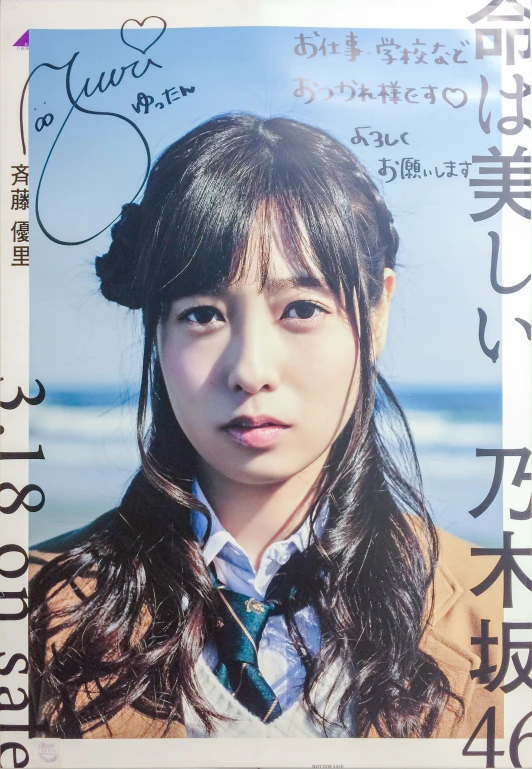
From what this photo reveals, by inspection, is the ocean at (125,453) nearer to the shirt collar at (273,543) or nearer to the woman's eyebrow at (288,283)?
the shirt collar at (273,543)

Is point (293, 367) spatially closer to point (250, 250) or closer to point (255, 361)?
point (255, 361)

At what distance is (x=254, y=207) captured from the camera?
121 cm

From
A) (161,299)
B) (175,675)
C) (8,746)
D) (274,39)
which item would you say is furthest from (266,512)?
(274,39)

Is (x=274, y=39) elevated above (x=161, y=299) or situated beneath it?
elevated above

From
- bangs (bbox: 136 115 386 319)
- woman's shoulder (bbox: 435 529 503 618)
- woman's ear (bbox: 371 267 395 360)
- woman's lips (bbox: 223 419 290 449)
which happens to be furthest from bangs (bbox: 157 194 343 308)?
woman's shoulder (bbox: 435 529 503 618)

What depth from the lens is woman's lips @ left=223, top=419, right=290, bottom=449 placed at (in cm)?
123

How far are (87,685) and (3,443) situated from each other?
0.51 metres

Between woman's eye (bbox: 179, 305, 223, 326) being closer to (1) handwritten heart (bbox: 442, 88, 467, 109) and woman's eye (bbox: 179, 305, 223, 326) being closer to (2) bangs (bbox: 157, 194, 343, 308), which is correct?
(2) bangs (bbox: 157, 194, 343, 308)

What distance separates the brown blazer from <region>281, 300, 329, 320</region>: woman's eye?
51 centimetres

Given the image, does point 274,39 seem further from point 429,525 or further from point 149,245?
point 429,525

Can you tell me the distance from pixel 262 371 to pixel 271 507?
277 mm

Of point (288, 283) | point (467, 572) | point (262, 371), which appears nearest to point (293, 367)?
point (262, 371)

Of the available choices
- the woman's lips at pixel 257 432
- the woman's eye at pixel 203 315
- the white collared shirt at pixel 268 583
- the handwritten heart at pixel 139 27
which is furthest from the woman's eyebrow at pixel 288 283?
the handwritten heart at pixel 139 27

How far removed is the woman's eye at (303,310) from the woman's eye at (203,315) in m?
0.13
